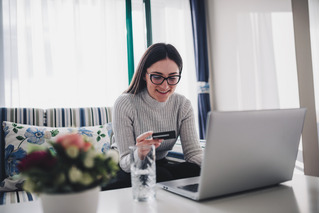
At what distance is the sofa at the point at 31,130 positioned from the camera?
1616 mm

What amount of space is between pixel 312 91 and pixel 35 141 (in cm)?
191

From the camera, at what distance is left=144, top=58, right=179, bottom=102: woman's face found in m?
1.43

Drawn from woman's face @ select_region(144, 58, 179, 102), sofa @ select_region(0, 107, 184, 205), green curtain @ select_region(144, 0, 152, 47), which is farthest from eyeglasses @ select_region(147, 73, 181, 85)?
green curtain @ select_region(144, 0, 152, 47)

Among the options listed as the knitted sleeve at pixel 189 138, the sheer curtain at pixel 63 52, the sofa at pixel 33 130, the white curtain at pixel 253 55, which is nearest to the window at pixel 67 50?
the sheer curtain at pixel 63 52

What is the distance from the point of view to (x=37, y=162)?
0.50m

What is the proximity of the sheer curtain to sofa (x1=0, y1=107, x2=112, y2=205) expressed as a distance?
44 centimetres

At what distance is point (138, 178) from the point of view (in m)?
0.72

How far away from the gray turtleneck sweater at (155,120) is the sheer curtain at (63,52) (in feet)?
3.69

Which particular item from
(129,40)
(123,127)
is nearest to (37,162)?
(123,127)

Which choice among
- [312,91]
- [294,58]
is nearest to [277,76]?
[294,58]

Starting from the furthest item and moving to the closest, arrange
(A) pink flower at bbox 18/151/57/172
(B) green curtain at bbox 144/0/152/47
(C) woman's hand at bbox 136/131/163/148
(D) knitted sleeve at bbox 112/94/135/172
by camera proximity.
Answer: (B) green curtain at bbox 144/0/152/47 → (D) knitted sleeve at bbox 112/94/135/172 → (C) woman's hand at bbox 136/131/163/148 → (A) pink flower at bbox 18/151/57/172

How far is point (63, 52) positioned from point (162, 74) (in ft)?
4.50

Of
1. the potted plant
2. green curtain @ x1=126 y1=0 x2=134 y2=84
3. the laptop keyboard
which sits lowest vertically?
the laptop keyboard

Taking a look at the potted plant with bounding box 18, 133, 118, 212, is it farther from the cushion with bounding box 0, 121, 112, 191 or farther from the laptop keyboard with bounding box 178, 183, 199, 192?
the cushion with bounding box 0, 121, 112, 191
